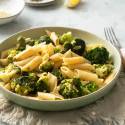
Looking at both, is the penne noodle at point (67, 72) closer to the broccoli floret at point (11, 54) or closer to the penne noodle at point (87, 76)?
the penne noodle at point (87, 76)

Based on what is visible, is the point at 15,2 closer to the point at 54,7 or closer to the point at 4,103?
the point at 54,7

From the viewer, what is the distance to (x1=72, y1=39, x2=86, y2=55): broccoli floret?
1.25 metres

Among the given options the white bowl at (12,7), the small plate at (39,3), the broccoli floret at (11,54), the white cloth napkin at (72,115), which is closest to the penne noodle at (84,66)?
the white cloth napkin at (72,115)

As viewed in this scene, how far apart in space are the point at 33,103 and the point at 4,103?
0.13 m

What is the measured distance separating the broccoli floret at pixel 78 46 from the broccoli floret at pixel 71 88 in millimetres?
173

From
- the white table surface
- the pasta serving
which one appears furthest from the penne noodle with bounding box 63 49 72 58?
the white table surface

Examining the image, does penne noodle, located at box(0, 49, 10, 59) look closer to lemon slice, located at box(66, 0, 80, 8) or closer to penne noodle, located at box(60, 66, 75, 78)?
penne noodle, located at box(60, 66, 75, 78)

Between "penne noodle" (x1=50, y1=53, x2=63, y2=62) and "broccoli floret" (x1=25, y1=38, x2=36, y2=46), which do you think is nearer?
"penne noodle" (x1=50, y1=53, x2=63, y2=62)

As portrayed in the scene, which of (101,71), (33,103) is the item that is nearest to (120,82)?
(101,71)

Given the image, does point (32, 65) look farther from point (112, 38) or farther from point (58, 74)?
point (112, 38)

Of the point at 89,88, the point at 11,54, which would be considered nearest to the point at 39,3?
the point at 11,54

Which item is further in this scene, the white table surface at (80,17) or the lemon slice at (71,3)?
the lemon slice at (71,3)

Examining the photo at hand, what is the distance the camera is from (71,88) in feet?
3.54

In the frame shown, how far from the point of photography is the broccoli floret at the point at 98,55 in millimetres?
1222
